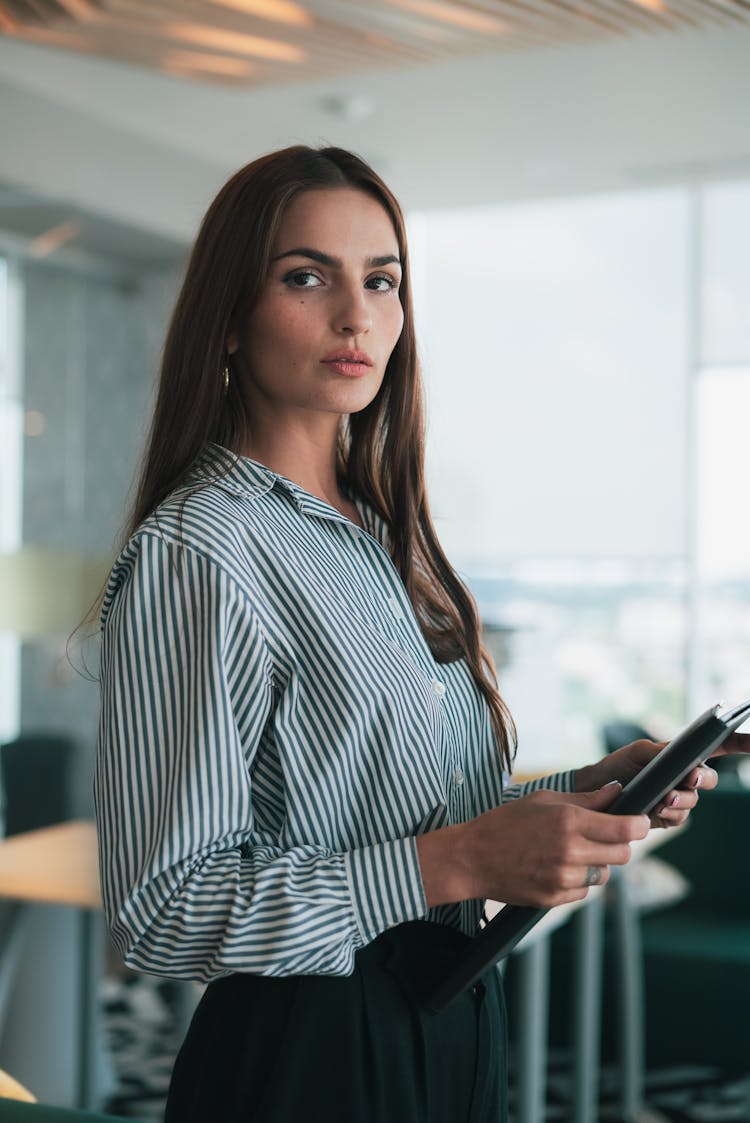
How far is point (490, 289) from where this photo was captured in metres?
6.71

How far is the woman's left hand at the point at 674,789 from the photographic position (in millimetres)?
1188

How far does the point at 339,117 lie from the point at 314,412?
15.7 ft

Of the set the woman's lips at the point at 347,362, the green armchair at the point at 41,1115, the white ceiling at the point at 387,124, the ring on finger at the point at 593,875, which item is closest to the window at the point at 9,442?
the white ceiling at the point at 387,124

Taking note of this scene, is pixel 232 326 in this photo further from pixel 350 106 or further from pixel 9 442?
pixel 350 106

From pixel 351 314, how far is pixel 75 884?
1873mm

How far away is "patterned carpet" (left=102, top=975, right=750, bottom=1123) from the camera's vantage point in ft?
11.5

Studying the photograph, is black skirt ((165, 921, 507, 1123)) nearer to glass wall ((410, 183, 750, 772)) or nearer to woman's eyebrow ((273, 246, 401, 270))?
woman's eyebrow ((273, 246, 401, 270))

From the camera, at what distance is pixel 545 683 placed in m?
5.86

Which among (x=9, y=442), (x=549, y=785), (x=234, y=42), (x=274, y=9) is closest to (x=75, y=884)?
(x=549, y=785)

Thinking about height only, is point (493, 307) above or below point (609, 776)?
above

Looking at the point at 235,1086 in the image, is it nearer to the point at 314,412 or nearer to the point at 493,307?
the point at 314,412

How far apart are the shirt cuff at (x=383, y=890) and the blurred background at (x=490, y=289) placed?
2.79 m

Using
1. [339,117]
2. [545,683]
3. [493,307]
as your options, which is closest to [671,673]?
[545,683]

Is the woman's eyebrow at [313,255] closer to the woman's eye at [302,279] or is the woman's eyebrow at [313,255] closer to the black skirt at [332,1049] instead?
the woman's eye at [302,279]
